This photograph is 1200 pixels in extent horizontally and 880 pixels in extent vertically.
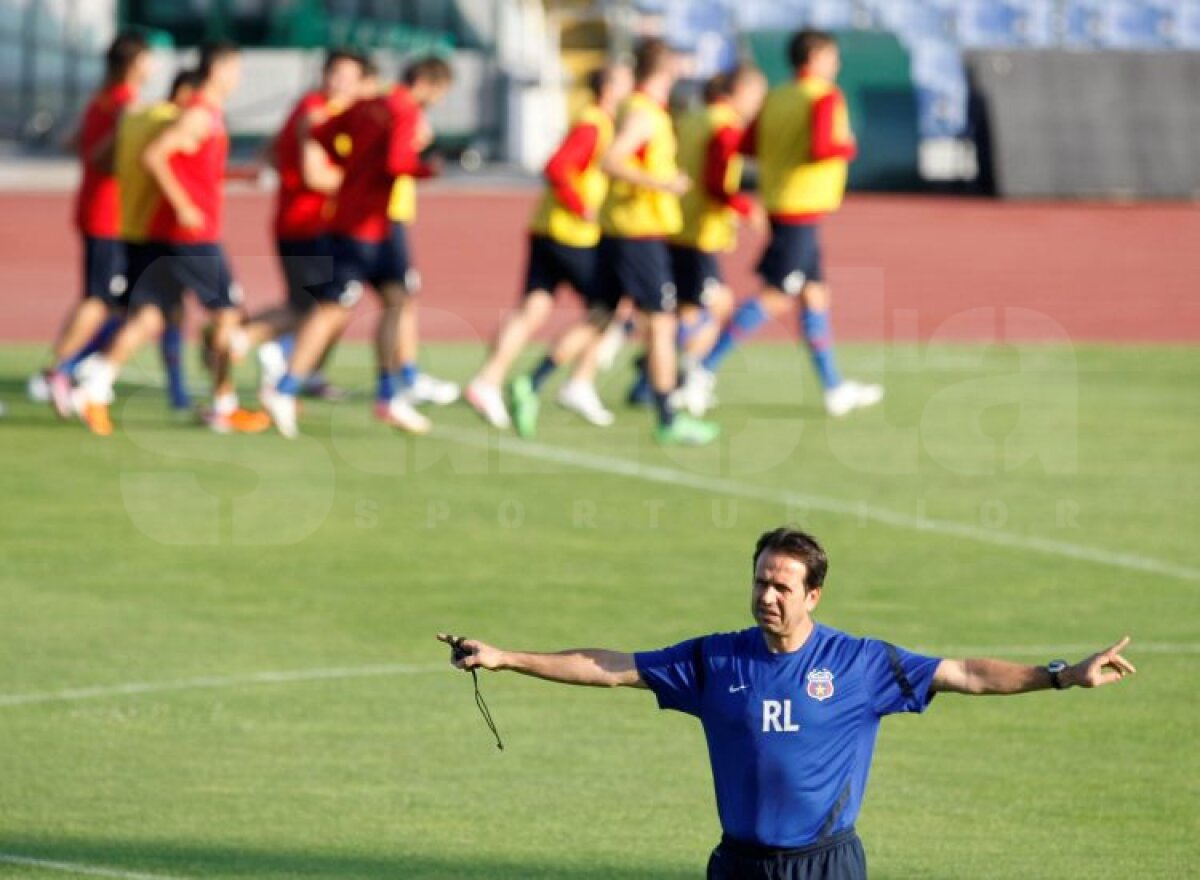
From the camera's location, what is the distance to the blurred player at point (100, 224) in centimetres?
1608

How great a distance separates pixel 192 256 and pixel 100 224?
3.49ft

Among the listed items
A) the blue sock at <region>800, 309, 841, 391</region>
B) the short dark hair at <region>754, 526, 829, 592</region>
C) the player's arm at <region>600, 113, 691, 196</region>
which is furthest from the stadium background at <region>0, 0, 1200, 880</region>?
the short dark hair at <region>754, 526, 829, 592</region>

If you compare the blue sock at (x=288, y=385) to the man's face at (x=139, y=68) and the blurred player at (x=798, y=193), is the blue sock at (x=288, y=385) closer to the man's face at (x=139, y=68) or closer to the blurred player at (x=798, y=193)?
the man's face at (x=139, y=68)

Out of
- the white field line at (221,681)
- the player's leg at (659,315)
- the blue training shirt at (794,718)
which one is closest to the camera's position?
the blue training shirt at (794,718)

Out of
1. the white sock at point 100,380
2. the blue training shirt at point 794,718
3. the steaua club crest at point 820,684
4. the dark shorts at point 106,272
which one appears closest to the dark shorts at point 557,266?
the dark shorts at point 106,272

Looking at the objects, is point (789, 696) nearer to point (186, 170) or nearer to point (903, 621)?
point (903, 621)

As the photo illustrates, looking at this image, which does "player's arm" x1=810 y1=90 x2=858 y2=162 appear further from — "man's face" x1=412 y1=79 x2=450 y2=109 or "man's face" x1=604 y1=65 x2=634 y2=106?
"man's face" x1=412 y1=79 x2=450 y2=109

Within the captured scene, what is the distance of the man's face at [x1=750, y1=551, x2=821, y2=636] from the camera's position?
19.5 ft

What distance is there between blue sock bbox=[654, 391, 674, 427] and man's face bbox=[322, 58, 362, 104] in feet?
9.17

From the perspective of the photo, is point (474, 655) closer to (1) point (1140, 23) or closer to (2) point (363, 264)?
(2) point (363, 264)

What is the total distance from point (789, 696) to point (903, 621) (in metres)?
5.04

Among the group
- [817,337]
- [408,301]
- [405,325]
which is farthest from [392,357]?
[817,337]

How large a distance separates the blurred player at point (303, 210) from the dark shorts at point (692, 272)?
7.93ft

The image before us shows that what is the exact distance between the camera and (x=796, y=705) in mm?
6055
